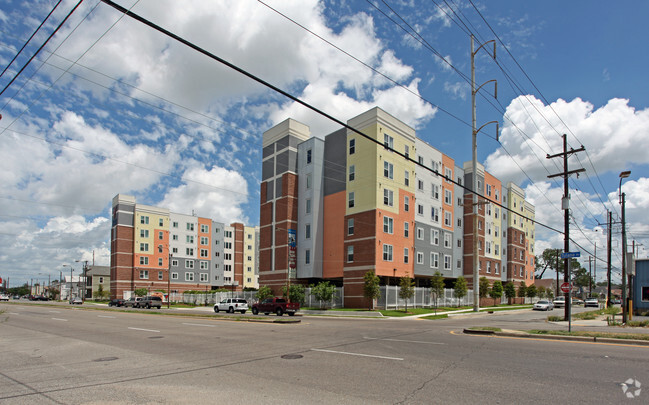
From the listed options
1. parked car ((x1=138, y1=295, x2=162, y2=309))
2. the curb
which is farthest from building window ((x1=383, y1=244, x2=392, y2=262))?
parked car ((x1=138, y1=295, x2=162, y2=309))

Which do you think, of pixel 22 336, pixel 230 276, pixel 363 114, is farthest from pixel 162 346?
pixel 230 276

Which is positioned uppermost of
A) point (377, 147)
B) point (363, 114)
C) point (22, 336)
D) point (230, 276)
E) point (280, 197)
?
point (363, 114)

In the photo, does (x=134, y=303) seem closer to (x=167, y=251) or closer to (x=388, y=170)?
(x=167, y=251)

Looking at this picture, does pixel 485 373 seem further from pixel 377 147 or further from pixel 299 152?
pixel 299 152

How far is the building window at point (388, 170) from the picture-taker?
44.3m

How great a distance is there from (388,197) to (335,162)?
26.3 feet

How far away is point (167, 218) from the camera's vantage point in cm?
9056

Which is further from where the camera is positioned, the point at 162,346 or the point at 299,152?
the point at 299,152

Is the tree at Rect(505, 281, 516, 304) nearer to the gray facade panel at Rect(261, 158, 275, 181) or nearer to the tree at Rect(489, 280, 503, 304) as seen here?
the tree at Rect(489, 280, 503, 304)

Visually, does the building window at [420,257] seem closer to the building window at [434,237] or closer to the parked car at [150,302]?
the building window at [434,237]

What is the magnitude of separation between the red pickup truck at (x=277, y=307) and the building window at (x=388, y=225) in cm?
1249

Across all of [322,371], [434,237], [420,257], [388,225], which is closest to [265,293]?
[388,225]

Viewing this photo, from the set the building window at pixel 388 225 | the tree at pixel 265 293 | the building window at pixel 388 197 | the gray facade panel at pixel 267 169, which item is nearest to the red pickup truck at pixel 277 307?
the tree at pixel 265 293

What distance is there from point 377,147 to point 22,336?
1317 inches
